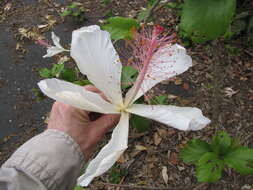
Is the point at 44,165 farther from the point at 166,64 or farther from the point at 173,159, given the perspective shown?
the point at 173,159

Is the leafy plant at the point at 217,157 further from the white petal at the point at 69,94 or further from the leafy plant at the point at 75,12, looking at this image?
the leafy plant at the point at 75,12

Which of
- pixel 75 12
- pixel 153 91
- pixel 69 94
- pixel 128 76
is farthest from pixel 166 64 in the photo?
pixel 75 12

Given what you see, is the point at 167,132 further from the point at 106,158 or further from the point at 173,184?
the point at 106,158

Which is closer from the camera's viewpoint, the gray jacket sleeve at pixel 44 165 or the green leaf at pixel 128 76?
the gray jacket sleeve at pixel 44 165

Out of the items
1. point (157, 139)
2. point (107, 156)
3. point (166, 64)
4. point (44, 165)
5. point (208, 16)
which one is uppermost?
point (208, 16)

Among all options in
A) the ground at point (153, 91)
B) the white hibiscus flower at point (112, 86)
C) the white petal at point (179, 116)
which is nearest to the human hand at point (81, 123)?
the white hibiscus flower at point (112, 86)

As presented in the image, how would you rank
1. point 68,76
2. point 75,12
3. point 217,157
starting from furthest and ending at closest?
point 75,12, point 68,76, point 217,157

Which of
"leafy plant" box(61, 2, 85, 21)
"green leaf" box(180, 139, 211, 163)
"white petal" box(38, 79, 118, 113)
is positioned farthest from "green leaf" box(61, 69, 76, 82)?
Answer: "leafy plant" box(61, 2, 85, 21)
